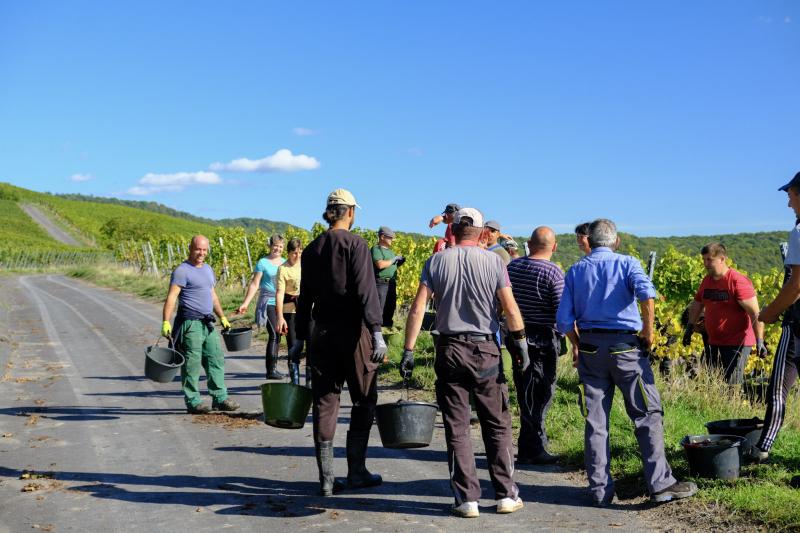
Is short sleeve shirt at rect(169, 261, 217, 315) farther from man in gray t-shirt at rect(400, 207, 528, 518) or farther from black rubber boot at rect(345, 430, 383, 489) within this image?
man in gray t-shirt at rect(400, 207, 528, 518)

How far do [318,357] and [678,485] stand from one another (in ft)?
8.52

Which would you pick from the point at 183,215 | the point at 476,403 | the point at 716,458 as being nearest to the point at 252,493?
the point at 476,403

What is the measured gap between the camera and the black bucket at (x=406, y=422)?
5.74 m

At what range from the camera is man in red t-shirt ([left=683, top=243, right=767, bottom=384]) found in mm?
8406

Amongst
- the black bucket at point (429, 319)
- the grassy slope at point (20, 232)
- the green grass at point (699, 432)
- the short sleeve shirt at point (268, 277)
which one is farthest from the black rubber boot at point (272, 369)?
the grassy slope at point (20, 232)

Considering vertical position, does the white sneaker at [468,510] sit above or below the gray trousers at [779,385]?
below

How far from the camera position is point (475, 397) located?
18.0 ft

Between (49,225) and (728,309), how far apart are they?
11979 centimetres

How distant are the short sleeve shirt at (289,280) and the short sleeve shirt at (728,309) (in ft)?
14.9

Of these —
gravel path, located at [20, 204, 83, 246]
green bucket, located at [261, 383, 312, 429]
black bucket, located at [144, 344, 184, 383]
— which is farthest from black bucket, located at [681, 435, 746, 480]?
gravel path, located at [20, 204, 83, 246]

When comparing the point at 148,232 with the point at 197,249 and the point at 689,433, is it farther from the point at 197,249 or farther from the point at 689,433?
the point at 689,433

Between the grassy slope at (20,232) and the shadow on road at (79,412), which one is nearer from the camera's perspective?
the shadow on road at (79,412)

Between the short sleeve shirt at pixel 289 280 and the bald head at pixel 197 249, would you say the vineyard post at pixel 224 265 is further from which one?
the bald head at pixel 197 249

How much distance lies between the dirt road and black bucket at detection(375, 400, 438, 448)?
0.42m
